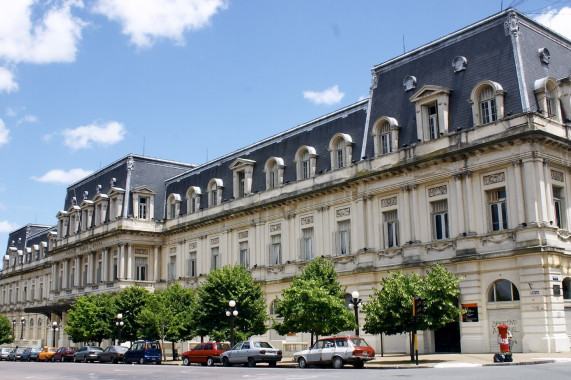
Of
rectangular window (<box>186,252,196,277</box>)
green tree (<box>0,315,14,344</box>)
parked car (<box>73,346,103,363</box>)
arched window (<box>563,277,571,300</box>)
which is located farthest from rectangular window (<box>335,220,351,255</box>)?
green tree (<box>0,315,14,344</box>)

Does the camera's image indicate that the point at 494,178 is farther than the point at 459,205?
No

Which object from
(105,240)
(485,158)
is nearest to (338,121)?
(485,158)

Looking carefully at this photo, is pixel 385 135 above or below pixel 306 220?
above

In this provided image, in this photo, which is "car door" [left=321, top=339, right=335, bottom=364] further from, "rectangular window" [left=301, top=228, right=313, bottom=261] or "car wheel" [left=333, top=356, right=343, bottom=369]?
"rectangular window" [left=301, top=228, right=313, bottom=261]

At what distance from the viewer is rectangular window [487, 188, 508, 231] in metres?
35.0

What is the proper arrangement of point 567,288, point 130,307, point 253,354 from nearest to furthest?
1. point 567,288
2. point 253,354
3. point 130,307

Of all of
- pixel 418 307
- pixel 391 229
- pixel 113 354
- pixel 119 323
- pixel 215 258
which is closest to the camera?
pixel 418 307

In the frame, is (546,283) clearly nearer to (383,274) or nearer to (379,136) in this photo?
(383,274)

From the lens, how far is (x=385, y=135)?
4181cm

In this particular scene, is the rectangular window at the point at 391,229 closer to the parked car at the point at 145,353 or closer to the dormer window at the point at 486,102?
the dormer window at the point at 486,102

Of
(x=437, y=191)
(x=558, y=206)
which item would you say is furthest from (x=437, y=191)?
(x=558, y=206)

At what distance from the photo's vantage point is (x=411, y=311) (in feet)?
103

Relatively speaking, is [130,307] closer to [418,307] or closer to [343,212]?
[343,212]

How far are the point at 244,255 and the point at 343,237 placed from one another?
11.2 meters
